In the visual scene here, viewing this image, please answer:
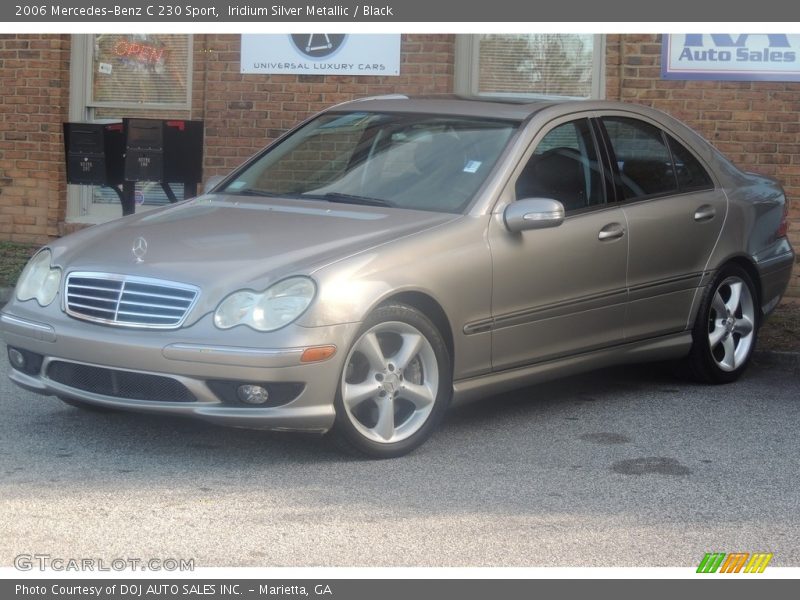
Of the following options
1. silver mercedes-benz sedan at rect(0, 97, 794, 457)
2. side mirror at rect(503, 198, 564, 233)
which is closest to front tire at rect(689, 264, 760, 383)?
silver mercedes-benz sedan at rect(0, 97, 794, 457)

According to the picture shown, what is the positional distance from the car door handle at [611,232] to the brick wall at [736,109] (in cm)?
449

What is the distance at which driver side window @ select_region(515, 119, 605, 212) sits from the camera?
685cm

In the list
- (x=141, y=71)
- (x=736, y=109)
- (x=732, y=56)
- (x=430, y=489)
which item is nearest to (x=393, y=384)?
(x=430, y=489)

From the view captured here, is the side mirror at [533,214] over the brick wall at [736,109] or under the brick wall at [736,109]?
under

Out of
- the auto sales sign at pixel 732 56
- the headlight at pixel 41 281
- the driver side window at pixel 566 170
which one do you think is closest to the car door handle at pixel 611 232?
the driver side window at pixel 566 170

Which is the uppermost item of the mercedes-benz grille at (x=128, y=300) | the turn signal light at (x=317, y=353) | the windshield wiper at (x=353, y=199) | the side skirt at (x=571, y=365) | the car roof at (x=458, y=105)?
the car roof at (x=458, y=105)

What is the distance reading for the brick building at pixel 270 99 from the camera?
11.3 m

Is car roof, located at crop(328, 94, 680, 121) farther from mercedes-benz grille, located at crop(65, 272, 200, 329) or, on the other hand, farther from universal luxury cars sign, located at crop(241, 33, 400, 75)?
universal luxury cars sign, located at crop(241, 33, 400, 75)

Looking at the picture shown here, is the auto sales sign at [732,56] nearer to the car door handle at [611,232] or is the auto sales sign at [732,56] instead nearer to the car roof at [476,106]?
the car roof at [476,106]

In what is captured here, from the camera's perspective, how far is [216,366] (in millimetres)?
5613

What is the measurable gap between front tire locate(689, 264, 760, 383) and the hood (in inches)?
82.1

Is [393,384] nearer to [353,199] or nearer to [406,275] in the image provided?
[406,275]

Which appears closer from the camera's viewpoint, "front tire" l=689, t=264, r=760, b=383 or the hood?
the hood
